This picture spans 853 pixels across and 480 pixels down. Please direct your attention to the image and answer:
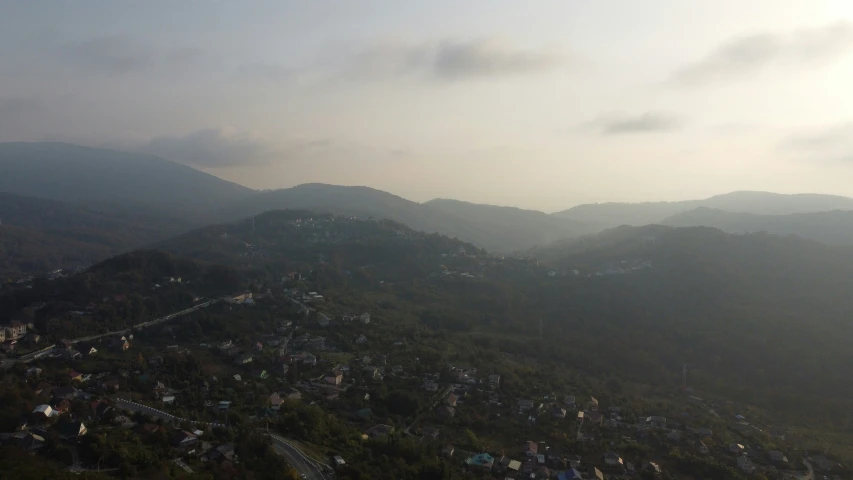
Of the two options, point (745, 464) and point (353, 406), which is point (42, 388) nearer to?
point (353, 406)

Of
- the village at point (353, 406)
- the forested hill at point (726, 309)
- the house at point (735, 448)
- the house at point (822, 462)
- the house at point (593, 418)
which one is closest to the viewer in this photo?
the village at point (353, 406)

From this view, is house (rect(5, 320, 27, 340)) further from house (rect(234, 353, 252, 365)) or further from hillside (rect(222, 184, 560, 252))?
hillside (rect(222, 184, 560, 252))

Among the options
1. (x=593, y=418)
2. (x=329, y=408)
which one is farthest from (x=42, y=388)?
(x=593, y=418)

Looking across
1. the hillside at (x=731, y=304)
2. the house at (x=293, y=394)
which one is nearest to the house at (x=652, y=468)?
the house at (x=293, y=394)

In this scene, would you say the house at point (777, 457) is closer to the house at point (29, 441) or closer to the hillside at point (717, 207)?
the house at point (29, 441)

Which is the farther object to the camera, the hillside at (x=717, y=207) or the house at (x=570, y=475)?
the hillside at (x=717, y=207)

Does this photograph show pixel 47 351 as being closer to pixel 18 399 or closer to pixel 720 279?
pixel 18 399
